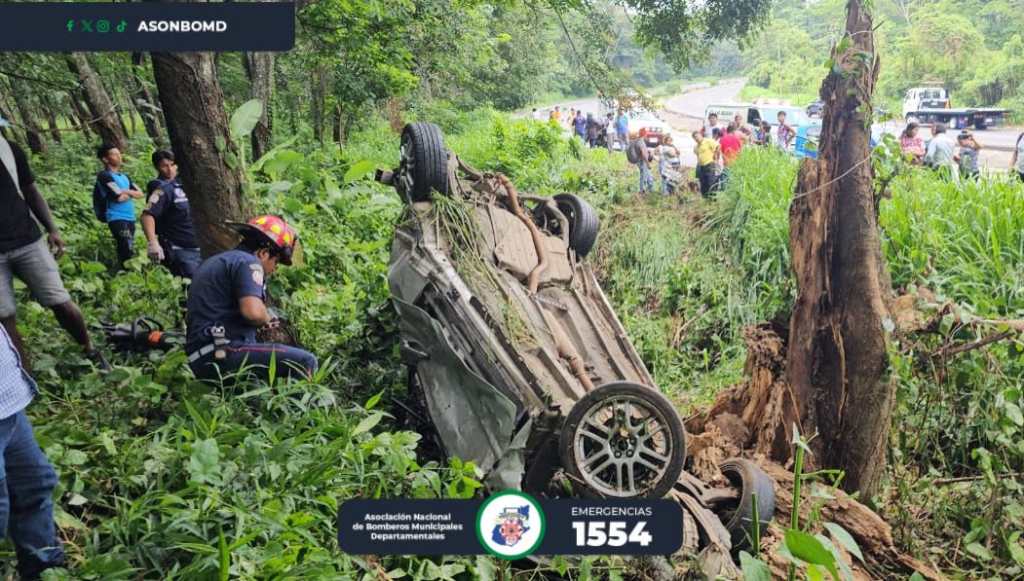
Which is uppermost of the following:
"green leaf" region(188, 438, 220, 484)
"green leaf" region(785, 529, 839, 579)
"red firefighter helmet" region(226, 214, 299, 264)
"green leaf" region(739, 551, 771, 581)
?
"red firefighter helmet" region(226, 214, 299, 264)

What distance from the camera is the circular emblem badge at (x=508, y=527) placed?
2.07 metres

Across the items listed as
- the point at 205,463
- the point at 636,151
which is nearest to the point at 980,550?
the point at 636,151

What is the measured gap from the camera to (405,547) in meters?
2.11

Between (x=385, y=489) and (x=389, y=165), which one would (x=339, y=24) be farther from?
(x=385, y=489)

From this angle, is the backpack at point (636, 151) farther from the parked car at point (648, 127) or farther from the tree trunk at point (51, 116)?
the tree trunk at point (51, 116)

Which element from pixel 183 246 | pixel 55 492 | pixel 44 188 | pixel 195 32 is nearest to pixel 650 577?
pixel 55 492

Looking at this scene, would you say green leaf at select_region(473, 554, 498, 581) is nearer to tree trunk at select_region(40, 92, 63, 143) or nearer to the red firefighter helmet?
the red firefighter helmet

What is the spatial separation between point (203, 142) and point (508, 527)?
7.54 ft

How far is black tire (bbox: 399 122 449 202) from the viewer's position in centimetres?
361

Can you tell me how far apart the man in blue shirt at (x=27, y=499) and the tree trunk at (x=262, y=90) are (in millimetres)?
1971

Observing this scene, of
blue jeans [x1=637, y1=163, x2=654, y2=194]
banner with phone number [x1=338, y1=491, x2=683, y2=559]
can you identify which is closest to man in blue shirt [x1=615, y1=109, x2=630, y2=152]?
blue jeans [x1=637, y1=163, x2=654, y2=194]

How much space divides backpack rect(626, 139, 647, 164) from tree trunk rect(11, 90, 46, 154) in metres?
3.57

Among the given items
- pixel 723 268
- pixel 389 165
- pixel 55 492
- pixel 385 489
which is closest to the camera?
pixel 55 492

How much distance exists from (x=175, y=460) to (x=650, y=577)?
5.17ft
